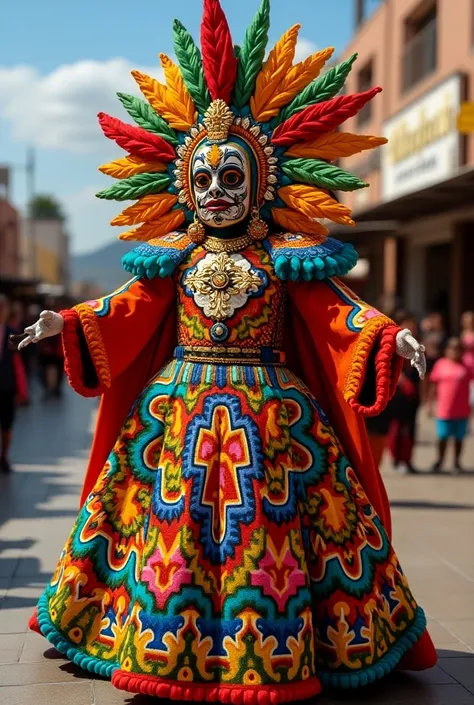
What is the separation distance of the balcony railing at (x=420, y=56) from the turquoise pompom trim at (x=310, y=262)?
15069 millimetres

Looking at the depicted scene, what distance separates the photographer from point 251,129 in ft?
12.9

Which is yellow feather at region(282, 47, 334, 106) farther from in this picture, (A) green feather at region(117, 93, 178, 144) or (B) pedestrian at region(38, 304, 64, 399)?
(B) pedestrian at region(38, 304, 64, 399)

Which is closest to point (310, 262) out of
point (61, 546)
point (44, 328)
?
point (44, 328)

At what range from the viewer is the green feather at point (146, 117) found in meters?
4.05

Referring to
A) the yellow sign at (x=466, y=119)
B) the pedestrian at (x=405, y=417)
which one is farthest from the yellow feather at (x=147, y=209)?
the yellow sign at (x=466, y=119)

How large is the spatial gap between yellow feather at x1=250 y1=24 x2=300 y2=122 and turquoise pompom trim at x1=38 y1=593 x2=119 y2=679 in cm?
219

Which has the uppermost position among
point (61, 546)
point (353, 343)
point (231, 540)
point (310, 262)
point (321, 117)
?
point (321, 117)

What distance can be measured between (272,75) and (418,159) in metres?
14.4

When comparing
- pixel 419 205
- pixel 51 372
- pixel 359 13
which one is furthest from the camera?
pixel 359 13

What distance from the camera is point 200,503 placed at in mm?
3543

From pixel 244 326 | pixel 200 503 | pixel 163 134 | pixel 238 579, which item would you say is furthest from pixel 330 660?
pixel 163 134

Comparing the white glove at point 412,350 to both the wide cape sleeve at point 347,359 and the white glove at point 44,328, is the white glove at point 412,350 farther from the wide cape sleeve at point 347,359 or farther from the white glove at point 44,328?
the white glove at point 44,328

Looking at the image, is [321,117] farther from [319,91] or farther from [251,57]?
[251,57]

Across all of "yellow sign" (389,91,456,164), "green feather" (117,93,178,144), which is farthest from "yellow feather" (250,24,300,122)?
"yellow sign" (389,91,456,164)
